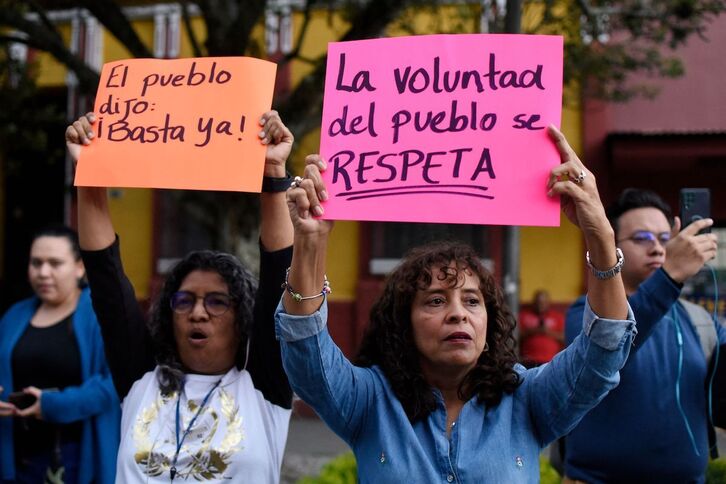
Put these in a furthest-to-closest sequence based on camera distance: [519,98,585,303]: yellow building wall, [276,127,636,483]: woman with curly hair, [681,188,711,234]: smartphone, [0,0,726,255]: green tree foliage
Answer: [519,98,585,303]: yellow building wall
[0,0,726,255]: green tree foliage
[681,188,711,234]: smartphone
[276,127,636,483]: woman with curly hair

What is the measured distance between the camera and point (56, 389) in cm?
315

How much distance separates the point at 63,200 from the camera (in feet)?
33.5

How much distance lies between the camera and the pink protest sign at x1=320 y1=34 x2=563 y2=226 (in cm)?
184

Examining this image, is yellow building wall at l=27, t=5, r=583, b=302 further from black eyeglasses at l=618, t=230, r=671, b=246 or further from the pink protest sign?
the pink protest sign

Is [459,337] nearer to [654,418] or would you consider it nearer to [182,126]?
[182,126]

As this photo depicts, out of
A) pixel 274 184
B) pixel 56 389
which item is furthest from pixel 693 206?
pixel 56 389

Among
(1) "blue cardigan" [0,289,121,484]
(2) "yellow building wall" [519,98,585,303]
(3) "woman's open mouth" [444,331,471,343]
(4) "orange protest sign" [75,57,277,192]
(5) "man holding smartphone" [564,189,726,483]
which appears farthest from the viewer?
(2) "yellow building wall" [519,98,585,303]

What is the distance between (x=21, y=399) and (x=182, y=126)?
1.55 meters

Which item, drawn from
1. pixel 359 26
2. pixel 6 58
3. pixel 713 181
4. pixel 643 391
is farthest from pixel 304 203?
pixel 713 181

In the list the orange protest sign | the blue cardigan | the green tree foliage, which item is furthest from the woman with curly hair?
the green tree foliage

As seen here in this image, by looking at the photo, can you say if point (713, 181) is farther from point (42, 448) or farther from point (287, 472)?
point (42, 448)

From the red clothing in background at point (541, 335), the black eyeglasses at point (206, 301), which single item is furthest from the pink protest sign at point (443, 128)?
the red clothing in background at point (541, 335)

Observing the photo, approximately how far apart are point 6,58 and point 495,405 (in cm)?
697

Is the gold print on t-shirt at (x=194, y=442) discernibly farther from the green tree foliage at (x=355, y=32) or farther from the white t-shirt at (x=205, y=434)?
the green tree foliage at (x=355, y=32)
